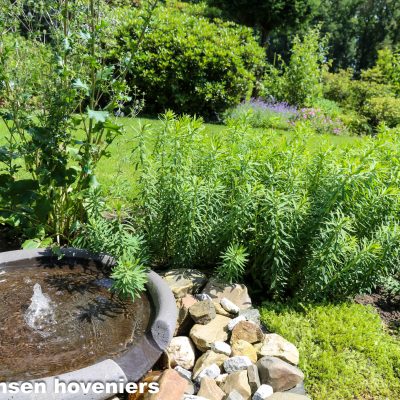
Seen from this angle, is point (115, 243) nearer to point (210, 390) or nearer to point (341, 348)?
point (210, 390)

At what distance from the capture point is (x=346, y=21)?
3862cm

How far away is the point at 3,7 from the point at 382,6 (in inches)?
1558

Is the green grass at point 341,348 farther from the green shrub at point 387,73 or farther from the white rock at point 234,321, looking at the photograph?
the green shrub at point 387,73

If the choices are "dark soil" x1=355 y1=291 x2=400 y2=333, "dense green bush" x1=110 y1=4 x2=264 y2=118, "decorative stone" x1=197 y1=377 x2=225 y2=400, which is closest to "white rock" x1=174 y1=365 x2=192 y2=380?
"decorative stone" x1=197 y1=377 x2=225 y2=400

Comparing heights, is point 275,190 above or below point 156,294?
above

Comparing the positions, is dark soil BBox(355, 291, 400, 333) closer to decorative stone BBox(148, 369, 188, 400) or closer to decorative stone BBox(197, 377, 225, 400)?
decorative stone BBox(197, 377, 225, 400)

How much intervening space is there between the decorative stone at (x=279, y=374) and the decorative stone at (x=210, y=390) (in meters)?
0.27

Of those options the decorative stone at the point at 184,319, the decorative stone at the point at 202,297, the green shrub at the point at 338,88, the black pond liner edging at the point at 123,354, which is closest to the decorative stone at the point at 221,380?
the black pond liner edging at the point at 123,354

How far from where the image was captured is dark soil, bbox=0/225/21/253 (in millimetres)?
3687

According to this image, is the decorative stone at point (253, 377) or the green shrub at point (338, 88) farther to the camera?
the green shrub at point (338, 88)

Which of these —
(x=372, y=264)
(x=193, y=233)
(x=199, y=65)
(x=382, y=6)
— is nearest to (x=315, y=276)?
(x=372, y=264)

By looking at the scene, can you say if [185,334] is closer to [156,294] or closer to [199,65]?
[156,294]

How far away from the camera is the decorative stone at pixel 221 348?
2633 mm

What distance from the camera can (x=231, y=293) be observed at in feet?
10.2
